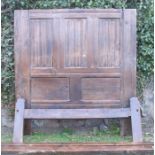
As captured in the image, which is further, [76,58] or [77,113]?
[76,58]

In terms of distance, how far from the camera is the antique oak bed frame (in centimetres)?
479

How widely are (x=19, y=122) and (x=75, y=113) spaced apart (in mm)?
687

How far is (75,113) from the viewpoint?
4.68m

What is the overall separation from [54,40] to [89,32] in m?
0.45

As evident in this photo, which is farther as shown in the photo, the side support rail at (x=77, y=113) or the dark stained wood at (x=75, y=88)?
the dark stained wood at (x=75, y=88)

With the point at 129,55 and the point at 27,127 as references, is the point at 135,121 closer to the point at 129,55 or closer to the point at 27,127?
the point at 129,55

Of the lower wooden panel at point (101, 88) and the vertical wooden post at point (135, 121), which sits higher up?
the lower wooden panel at point (101, 88)

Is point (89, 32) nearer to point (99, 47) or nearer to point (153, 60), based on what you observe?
point (99, 47)

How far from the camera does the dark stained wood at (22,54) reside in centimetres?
480

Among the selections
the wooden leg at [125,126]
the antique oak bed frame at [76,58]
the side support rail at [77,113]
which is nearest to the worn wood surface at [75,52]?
the antique oak bed frame at [76,58]

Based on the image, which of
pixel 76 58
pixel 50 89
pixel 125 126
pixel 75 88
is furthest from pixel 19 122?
pixel 125 126

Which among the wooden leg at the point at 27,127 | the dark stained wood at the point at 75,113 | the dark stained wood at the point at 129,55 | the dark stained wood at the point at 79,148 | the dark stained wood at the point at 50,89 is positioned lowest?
the dark stained wood at the point at 79,148

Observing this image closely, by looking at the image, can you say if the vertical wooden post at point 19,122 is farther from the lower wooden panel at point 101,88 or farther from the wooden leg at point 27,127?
the lower wooden panel at point 101,88

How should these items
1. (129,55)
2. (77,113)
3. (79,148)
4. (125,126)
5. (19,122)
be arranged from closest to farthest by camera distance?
(79,148)
(19,122)
(77,113)
(129,55)
(125,126)
